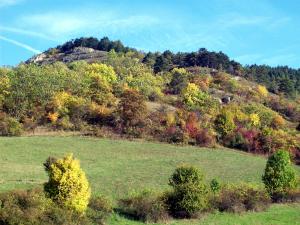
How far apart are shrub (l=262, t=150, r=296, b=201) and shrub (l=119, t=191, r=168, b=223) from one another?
1414cm

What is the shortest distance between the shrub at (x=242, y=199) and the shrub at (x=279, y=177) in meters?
3.49

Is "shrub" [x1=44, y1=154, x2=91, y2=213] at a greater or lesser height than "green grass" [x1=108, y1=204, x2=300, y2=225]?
greater

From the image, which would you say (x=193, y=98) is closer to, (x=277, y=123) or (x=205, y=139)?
(x=277, y=123)

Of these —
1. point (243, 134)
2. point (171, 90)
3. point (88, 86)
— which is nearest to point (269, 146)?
point (243, 134)

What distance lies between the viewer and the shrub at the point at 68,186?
35.6 m

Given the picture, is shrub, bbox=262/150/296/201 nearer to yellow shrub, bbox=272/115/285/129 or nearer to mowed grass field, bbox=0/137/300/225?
mowed grass field, bbox=0/137/300/225

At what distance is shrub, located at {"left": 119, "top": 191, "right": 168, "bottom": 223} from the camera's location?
38531mm

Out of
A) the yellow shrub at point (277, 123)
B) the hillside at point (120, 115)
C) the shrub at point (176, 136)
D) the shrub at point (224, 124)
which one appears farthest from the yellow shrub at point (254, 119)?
the shrub at point (176, 136)

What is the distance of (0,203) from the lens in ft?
106

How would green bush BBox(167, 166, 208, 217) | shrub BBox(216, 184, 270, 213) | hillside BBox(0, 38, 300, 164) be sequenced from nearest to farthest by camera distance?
1. green bush BBox(167, 166, 208, 217)
2. shrub BBox(216, 184, 270, 213)
3. hillside BBox(0, 38, 300, 164)

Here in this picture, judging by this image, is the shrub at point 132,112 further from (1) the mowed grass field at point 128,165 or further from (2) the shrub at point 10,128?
(2) the shrub at point 10,128

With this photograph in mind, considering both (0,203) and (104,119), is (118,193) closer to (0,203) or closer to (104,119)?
(0,203)

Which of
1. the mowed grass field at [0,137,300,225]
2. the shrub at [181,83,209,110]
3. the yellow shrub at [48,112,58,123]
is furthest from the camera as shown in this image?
the shrub at [181,83,209,110]

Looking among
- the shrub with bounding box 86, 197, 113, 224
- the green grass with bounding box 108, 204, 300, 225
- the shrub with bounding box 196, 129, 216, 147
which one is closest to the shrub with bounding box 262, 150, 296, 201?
the green grass with bounding box 108, 204, 300, 225
